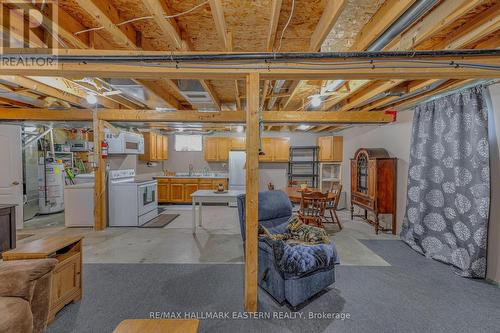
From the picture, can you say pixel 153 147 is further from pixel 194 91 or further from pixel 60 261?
pixel 60 261

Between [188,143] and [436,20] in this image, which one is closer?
[436,20]

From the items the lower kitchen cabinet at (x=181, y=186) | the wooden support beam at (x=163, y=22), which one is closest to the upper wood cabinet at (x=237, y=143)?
the lower kitchen cabinet at (x=181, y=186)

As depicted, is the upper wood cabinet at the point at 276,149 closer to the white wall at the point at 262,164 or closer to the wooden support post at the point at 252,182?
the white wall at the point at 262,164

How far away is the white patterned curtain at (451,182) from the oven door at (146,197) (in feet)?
17.3

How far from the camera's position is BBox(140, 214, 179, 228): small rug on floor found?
Answer: 4.88m

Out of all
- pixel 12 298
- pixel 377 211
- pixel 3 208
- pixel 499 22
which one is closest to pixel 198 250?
pixel 12 298

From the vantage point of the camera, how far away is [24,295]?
1.53 m

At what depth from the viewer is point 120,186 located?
4.77m

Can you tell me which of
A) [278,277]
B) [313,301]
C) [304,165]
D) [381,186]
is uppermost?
[304,165]

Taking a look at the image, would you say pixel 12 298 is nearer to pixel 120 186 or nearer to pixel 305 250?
pixel 305 250

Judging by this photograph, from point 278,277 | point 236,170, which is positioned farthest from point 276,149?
point 278,277

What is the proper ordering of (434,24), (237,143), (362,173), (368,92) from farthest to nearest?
(237,143)
(362,173)
(368,92)
(434,24)

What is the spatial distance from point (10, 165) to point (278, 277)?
5.50 meters

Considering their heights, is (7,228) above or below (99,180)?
below
